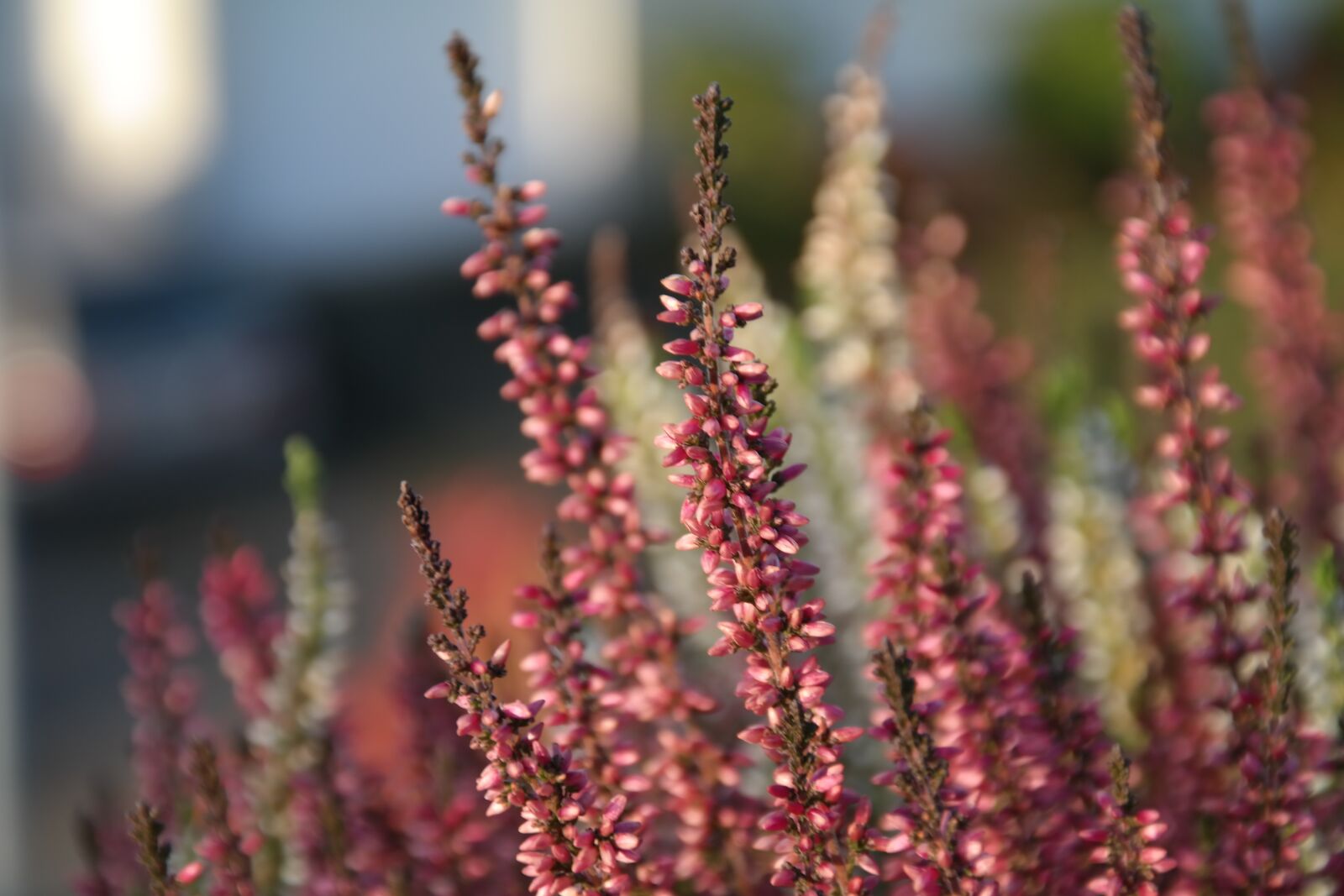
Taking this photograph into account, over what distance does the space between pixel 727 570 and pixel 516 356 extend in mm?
265

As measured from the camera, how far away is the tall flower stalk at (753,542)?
0.89 m

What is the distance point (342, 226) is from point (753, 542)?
16315 mm

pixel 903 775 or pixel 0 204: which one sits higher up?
pixel 0 204

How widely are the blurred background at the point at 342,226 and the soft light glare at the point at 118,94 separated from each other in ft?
0.09

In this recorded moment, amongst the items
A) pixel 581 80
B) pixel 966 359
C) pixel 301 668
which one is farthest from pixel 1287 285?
pixel 581 80

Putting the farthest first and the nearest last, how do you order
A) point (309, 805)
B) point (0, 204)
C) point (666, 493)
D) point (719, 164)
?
point (0, 204), point (666, 493), point (309, 805), point (719, 164)

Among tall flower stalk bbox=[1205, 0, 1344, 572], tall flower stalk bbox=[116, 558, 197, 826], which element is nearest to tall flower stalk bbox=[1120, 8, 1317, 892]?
tall flower stalk bbox=[1205, 0, 1344, 572]

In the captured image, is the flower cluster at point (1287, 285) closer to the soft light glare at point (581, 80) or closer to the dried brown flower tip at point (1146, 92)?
the dried brown flower tip at point (1146, 92)

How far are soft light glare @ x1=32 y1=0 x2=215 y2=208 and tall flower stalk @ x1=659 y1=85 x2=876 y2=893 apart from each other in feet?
51.6

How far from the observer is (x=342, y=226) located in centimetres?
1658

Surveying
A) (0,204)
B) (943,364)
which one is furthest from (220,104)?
(943,364)

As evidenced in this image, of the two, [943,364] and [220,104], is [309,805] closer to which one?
[943,364]

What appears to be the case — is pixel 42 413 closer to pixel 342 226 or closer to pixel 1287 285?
pixel 342 226

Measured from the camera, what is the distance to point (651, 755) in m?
1.48
